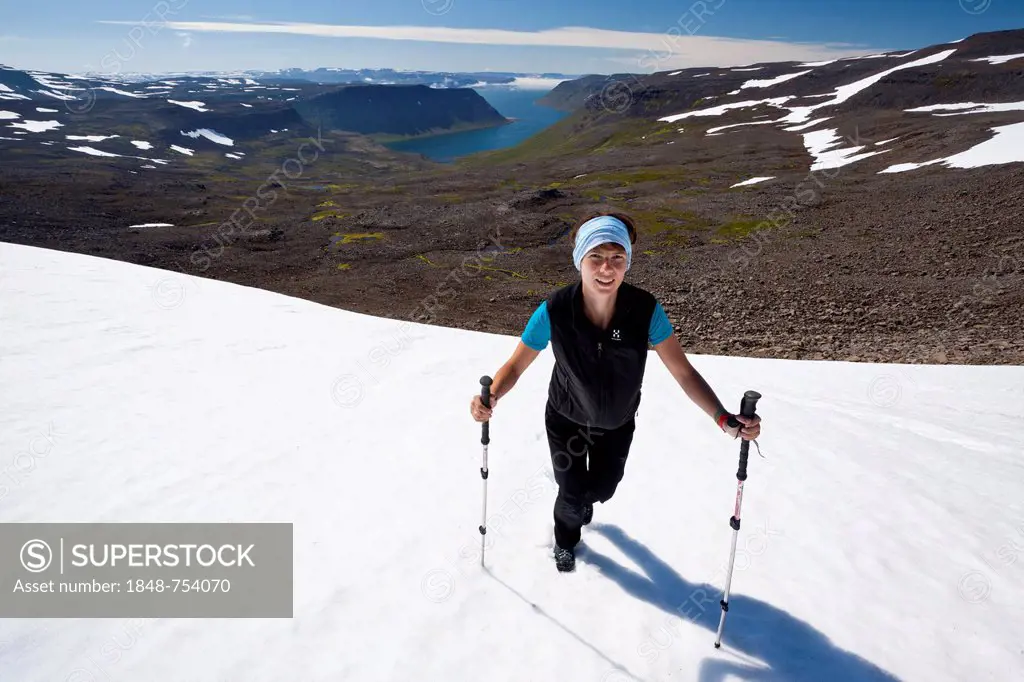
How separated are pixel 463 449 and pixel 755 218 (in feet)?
143

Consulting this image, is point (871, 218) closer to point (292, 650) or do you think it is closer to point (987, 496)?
point (987, 496)

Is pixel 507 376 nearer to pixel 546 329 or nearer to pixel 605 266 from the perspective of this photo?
pixel 546 329

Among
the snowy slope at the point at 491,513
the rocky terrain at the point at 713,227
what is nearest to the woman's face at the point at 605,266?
the rocky terrain at the point at 713,227

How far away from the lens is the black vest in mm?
4246

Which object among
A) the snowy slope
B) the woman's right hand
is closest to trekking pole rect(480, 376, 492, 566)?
the woman's right hand

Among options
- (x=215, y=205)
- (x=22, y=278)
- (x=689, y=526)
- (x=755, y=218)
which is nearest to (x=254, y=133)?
(x=215, y=205)

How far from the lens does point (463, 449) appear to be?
744 centimetres

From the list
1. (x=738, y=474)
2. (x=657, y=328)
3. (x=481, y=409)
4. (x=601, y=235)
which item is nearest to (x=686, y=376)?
(x=657, y=328)

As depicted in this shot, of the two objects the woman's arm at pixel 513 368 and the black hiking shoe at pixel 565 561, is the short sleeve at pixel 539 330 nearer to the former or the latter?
the woman's arm at pixel 513 368

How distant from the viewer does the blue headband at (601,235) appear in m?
3.94

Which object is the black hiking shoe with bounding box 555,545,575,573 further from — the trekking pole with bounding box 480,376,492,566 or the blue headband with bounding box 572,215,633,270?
the blue headband with bounding box 572,215,633,270

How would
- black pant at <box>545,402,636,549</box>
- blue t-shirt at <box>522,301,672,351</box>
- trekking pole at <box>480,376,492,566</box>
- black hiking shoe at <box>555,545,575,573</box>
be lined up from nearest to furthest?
blue t-shirt at <box>522,301,672,351</box>, trekking pole at <box>480,376,492,566</box>, black pant at <box>545,402,636,549</box>, black hiking shoe at <box>555,545,575,573</box>

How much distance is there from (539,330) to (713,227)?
4405 centimetres

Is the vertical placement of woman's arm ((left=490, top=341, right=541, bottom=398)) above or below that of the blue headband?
below
